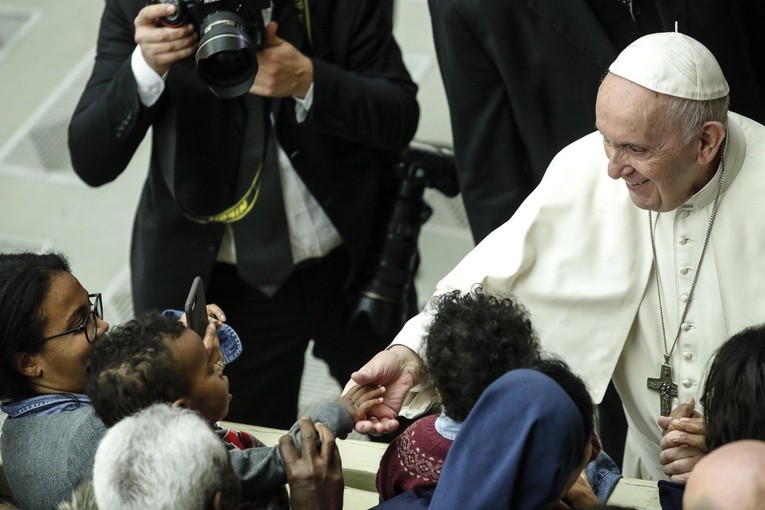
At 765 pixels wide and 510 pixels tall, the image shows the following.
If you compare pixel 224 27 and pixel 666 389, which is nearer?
pixel 666 389

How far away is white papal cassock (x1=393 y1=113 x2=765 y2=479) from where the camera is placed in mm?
2779

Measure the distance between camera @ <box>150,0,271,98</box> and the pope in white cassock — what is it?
0.74m

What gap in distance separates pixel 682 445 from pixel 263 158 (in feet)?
4.68

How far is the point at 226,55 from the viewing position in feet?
10.3

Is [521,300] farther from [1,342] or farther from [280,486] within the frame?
[1,342]

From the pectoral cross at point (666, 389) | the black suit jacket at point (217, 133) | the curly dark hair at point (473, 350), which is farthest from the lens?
the black suit jacket at point (217, 133)

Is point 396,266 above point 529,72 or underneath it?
underneath

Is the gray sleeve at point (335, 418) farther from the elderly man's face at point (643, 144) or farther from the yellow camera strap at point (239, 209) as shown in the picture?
the yellow camera strap at point (239, 209)

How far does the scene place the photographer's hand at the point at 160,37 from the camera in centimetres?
313

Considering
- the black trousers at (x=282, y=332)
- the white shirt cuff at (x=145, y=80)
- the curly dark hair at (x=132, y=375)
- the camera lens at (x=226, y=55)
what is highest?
the camera lens at (x=226, y=55)

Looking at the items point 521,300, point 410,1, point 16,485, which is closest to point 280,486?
point 16,485

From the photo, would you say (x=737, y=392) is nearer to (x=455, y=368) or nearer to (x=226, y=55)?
(x=455, y=368)

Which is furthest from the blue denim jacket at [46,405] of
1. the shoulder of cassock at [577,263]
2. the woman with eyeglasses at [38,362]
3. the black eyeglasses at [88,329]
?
the shoulder of cassock at [577,263]

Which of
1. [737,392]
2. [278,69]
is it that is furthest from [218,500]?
[278,69]
